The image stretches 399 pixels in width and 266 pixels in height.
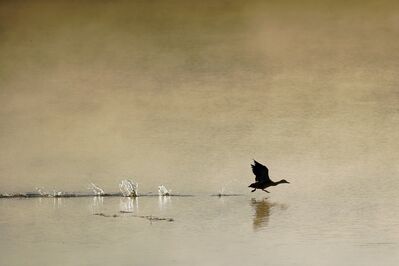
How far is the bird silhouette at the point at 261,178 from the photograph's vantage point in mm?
7547

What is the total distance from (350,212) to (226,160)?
109 cm

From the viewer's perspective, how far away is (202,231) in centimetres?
663

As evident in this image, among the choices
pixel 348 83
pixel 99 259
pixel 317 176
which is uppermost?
pixel 348 83

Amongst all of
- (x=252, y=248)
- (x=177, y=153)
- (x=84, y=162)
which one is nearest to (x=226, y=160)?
(x=177, y=153)

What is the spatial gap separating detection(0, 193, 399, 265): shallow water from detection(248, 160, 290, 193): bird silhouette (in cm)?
9

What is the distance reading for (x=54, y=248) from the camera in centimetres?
627

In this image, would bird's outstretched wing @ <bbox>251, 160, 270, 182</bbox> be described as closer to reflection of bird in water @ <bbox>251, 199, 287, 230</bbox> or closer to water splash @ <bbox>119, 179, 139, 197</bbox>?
reflection of bird in water @ <bbox>251, 199, 287, 230</bbox>

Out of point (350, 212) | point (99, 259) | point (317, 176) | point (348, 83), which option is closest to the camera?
point (99, 259)

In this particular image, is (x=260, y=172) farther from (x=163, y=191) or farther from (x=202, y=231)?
(x=202, y=231)

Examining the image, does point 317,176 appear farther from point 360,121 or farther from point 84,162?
point 84,162

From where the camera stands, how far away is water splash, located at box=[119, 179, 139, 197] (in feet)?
25.0

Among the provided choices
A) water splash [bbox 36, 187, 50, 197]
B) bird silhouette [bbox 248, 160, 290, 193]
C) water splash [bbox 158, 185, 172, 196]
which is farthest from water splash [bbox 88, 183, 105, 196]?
bird silhouette [bbox 248, 160, 290, 193]

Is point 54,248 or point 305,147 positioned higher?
point 305,147

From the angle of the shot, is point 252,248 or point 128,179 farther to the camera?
point 128,179
